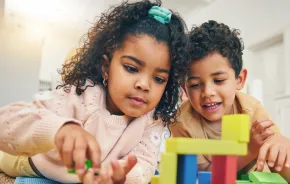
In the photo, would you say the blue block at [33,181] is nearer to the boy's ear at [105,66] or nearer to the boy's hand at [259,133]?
the boy's ear at [105,66]

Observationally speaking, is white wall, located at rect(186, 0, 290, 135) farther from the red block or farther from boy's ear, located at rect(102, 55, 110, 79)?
the red block

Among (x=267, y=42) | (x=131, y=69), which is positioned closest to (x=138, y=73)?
(x=131, y=69)

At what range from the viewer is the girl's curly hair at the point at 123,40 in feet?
2.06

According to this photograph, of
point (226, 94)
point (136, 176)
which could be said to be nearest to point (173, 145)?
point (136, 176)

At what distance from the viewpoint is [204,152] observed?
0.30m

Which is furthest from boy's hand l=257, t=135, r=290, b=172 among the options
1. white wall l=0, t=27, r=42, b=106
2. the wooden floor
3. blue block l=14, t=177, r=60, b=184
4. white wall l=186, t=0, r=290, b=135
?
white wall l=0, t=27, r=42, b=106

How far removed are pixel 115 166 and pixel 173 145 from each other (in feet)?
0.40

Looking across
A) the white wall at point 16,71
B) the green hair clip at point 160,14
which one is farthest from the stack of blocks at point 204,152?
the white wall at point 16,71

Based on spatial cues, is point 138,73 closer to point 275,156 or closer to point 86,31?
point 275,156

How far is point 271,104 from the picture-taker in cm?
188

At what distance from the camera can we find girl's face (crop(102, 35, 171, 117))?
1.90ft

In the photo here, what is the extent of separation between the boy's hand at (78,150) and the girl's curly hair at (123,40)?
0.87ft

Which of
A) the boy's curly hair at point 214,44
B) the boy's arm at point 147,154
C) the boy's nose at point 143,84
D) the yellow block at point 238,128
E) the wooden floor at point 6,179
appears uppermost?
the boy's curly hair at point 214,44

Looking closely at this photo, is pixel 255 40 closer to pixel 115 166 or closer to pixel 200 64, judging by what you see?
pixel 200 64
